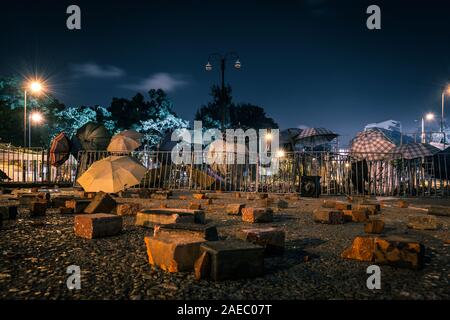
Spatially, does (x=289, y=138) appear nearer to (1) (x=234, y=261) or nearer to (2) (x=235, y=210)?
(2) (x=235, y=210)

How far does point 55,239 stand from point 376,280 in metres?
3.37

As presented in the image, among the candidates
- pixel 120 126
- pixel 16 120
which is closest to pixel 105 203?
pixel 16 120

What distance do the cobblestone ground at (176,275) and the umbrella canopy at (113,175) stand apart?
10.8ft

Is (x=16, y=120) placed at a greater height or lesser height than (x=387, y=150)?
greater

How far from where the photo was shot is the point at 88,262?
2951mm

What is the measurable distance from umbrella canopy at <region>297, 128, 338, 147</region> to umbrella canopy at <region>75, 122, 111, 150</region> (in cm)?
1031

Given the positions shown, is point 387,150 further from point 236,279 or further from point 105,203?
point 236,279

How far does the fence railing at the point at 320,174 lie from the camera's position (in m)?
13.4

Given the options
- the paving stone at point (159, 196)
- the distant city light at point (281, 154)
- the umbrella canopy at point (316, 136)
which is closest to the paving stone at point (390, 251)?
the paving stone at point (159, 196)

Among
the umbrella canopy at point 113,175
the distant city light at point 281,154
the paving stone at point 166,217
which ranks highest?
the distant city light at point 281,154

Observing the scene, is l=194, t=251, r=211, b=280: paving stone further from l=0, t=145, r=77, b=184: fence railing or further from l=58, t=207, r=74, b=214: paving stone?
l=0, t=145, r=77, b=184: fence railing

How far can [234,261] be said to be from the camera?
8.09 ft

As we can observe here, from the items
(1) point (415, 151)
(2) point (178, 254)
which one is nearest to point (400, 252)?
(2) point (178, 254)

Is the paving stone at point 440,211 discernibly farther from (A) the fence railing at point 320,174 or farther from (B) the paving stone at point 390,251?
(A) the fence railing at point 320,174
